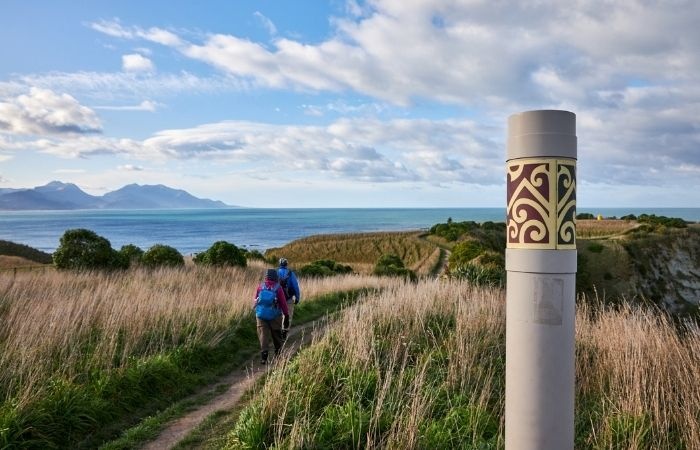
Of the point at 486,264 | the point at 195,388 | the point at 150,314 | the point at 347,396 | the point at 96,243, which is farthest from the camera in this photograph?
the point at 486,264

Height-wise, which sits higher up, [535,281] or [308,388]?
[535,281]

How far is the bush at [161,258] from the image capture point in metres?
19.8

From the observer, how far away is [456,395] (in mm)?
5680

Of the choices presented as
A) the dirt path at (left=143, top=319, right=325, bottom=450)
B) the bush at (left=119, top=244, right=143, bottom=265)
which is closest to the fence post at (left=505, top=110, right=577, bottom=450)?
Answer: the dirt path at (left=143, top=319, right=325, bottom=450)

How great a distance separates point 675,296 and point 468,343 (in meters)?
52.3

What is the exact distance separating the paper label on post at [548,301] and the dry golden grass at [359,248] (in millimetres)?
47826

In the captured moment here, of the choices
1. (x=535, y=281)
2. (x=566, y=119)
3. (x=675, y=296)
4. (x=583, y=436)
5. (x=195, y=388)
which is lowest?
(x=675, y=296)

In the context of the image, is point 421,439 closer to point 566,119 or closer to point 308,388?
point 308,388

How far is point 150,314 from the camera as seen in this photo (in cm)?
945

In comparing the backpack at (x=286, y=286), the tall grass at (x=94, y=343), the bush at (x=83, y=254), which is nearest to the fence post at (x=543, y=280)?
the tall grass at (x=94, y=343)

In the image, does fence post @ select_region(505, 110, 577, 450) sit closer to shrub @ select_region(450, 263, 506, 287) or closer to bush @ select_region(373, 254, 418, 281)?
shrub @ select_region(450, 263, 506, 287)

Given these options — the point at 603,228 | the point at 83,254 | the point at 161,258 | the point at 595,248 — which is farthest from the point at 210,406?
the point at 603,228

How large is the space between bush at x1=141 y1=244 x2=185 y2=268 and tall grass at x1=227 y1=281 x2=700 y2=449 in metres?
14.1

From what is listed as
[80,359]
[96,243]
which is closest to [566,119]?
[80,359]
